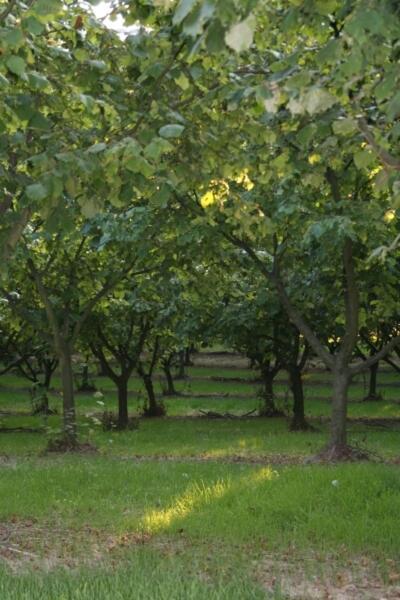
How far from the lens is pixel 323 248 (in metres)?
12.3

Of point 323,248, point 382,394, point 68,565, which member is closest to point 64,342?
point 323,248

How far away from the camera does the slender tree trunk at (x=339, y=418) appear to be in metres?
13.2

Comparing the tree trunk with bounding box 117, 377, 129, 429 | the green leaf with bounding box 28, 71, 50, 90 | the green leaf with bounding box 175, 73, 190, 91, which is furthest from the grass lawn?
the tree trunk with bounding box 117, 377, 129, 429

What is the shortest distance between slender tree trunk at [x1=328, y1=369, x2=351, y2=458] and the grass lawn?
77 cm

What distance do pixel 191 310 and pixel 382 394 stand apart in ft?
45.9

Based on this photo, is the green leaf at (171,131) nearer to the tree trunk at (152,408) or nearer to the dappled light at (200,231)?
the dappled light at (200,231)

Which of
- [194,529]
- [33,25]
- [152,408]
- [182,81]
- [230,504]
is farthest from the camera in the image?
[152,408]

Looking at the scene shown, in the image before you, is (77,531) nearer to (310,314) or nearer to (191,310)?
(310,314)

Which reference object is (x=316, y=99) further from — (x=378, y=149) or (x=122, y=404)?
(x=122, y=404)

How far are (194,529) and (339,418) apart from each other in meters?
6.13

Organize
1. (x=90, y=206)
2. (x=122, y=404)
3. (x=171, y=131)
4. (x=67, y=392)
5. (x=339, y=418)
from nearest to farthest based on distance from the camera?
(x=171, y=131), (x=90, y=206), (x=339, y=418), (x=67, y=392), (x=122, y=404)

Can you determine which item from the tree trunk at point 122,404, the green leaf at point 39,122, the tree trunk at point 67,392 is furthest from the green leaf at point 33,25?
the tree trunk at point 122,404

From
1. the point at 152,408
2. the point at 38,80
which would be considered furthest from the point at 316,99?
the point at 152,408

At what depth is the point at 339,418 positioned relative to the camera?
13258mm
